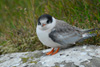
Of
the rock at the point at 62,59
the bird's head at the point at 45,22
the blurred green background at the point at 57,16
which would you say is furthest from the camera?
the blurred green background at the point at 57,16

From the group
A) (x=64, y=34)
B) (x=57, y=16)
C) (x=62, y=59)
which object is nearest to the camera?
(x=62, y=59)

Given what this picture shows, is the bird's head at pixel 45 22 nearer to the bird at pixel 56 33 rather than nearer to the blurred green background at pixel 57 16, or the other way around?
the bird at pixel 56 33

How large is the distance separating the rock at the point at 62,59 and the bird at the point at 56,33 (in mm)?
180

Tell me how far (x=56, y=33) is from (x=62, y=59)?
1.79ft

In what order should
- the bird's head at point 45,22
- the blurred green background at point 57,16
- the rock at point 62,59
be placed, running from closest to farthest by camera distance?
the rock at point 62,59 → the bird's head at point 45,22 → the blurred green background at point 57,16

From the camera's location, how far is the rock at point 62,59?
10.1 ft

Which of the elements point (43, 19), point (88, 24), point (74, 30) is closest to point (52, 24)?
point (43, 19)

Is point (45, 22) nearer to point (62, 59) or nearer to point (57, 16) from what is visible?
point (62, 59)

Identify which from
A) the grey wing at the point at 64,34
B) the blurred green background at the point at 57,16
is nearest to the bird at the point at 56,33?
the grey wing at the point at 64,34

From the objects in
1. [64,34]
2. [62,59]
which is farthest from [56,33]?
[62,59]

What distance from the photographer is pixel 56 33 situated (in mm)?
3545

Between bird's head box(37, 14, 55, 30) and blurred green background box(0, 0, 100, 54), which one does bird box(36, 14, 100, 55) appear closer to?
bird's head box(37, 14, 55, 30)

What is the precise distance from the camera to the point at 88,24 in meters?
4.18

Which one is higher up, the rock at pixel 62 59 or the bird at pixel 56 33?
the bird at pixel 56 33
